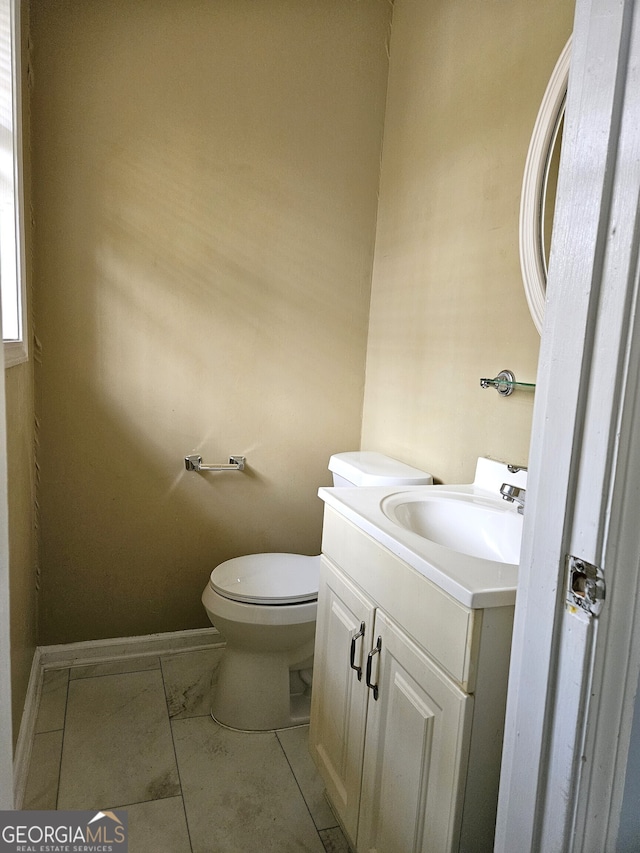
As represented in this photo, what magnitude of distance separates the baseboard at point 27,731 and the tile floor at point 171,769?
2 centimetres

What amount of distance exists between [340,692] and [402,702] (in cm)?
32

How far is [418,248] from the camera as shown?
6.64 ft

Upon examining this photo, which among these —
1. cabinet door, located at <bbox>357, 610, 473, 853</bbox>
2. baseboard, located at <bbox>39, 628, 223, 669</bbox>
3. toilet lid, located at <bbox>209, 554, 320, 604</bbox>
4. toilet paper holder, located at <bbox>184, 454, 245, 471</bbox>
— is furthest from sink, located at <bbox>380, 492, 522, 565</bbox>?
baseboard, located at <bbox>39, 628, 223, 669</bbox>

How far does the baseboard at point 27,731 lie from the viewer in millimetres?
1517

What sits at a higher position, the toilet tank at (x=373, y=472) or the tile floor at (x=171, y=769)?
the toilet tank at (x=373, y=472)

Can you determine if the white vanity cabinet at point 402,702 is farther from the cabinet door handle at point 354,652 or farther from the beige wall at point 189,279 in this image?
the beige wall at point 189,279

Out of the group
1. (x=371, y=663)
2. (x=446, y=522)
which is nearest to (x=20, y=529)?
(x=371, y=663)

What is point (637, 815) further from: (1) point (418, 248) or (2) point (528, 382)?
(1) point (418, 248)

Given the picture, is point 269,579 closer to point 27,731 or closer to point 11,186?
point 27,731

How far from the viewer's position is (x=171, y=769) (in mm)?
1656

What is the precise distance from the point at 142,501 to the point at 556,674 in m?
1.78

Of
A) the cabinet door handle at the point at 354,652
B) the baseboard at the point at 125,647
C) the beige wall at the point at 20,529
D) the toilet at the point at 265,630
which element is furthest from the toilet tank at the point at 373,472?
the beige wall at the point at 20,529

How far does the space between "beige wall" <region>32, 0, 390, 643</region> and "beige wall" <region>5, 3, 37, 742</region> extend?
11 cm

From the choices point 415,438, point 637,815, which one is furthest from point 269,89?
point 637,815
